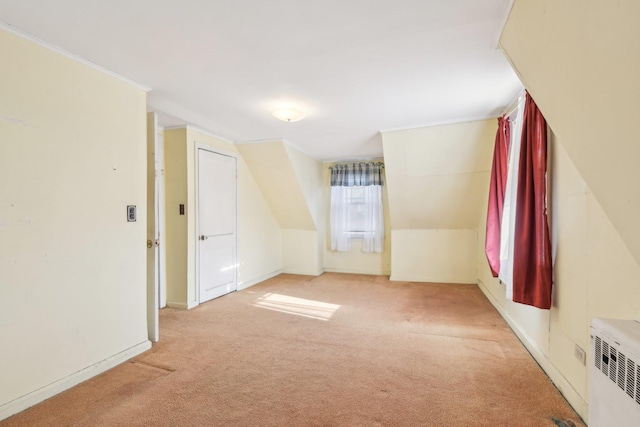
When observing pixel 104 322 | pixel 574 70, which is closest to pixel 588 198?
pixel 574 70

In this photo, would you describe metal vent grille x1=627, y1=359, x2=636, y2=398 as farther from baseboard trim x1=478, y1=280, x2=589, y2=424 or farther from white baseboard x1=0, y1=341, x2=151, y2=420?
white baseboard x1=0, y1=341, x2=151, y2=420

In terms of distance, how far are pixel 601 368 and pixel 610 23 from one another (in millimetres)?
1280

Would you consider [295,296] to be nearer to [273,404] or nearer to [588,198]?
[273,404]

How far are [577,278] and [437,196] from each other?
106 inches

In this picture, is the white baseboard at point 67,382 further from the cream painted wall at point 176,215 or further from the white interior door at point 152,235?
the cream painted wall at point 176,215

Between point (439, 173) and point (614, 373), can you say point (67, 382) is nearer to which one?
point (614, 373)

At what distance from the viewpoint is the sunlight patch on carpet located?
135 inches

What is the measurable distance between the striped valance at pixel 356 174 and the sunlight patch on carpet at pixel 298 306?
2454 mm

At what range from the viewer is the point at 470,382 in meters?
2.01

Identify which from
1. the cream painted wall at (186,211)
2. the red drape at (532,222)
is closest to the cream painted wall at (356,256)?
the cream painted wall at (186,211)

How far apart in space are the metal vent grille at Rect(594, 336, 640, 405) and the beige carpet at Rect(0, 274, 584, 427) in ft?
2.26

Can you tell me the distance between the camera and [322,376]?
2098mm

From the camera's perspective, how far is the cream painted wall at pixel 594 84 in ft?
2.85

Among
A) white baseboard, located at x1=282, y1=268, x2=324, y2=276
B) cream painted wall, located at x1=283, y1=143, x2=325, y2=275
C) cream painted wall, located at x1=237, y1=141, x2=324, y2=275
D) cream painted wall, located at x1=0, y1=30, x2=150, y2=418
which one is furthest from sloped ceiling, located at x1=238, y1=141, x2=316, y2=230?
cream painted wall, located at x1=0, y1=30, x2=150, y2=418
